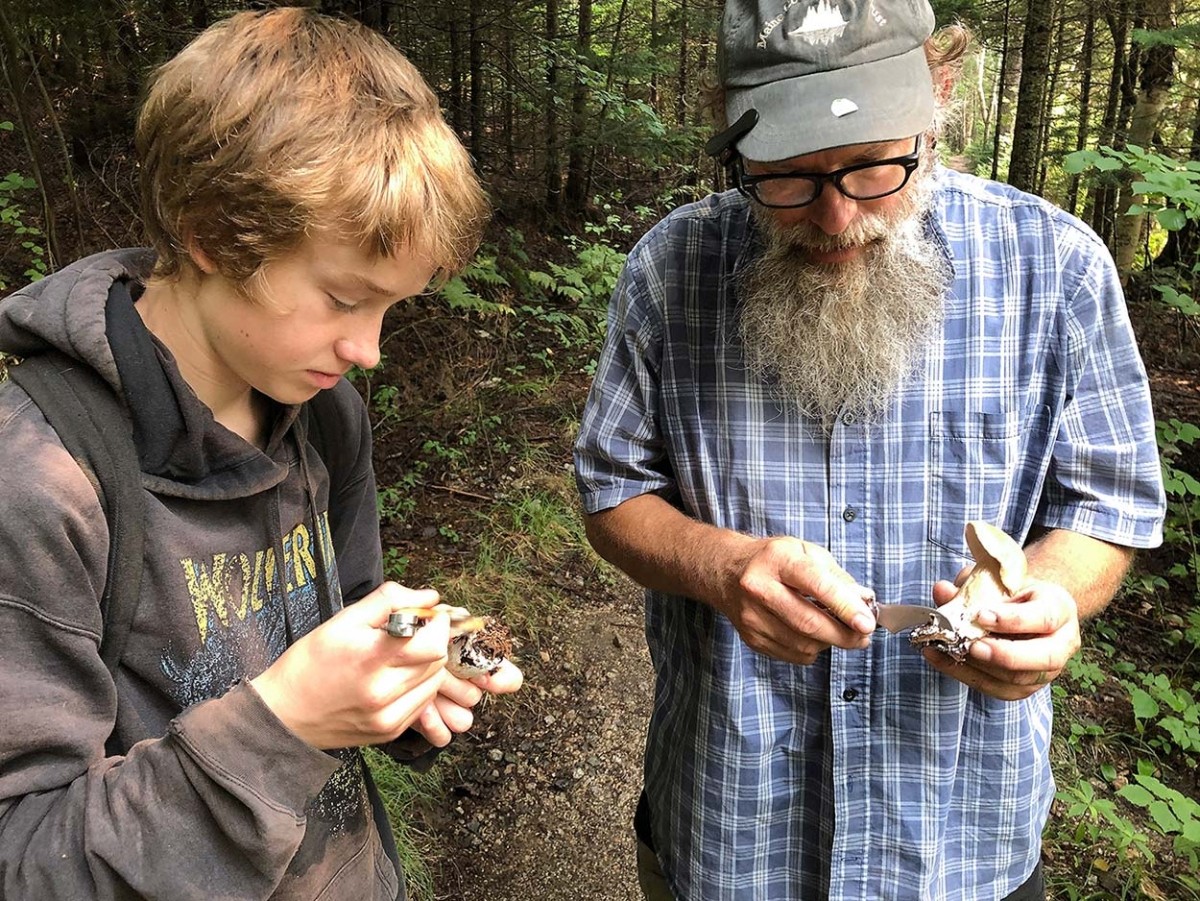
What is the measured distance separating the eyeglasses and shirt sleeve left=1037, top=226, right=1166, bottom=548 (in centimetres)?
44

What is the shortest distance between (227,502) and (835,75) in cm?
159

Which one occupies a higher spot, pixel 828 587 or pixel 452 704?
pixel 828 587

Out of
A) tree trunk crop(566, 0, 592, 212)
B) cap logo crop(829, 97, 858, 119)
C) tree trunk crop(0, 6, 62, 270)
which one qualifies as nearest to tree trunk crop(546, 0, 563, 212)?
tree trunk crop(566, 0, 592, 212)

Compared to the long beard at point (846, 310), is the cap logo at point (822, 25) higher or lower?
higher

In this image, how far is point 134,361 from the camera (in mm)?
1312

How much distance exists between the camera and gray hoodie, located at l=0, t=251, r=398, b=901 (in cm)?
113

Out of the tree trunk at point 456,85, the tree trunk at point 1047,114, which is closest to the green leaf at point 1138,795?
the tree trunk at point 456,85

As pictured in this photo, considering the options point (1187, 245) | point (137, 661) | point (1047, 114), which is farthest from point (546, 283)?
point (1047, 114)

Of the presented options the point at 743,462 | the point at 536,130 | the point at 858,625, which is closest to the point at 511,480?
the point at 743,462

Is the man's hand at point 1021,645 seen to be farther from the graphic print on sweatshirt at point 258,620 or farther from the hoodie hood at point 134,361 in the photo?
the hoodie hood at point 134,361

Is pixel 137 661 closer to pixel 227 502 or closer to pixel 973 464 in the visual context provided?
pixel 227 502

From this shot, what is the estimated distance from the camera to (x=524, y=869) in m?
3.91

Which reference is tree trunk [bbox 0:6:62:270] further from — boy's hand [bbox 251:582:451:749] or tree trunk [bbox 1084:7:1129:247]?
tree trunk [bbox 1084:7:1129:247]

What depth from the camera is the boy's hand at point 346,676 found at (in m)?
1.20
